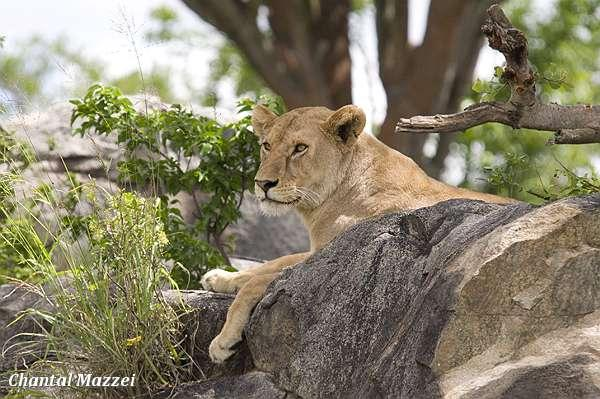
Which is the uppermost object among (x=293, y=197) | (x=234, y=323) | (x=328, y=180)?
(x=328, y=180)

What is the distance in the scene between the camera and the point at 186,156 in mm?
6617

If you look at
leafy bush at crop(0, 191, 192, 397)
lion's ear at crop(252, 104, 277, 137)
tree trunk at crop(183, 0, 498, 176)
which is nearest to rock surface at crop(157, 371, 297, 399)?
leafy bush at crop(0, 191, 192, 397)

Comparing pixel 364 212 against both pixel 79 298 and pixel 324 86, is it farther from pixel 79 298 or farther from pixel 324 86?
pixel 324 86

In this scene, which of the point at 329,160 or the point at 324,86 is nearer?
the point at 329,160

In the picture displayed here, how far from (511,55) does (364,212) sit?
1327mm

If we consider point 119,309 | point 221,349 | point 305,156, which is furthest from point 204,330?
point 305,156

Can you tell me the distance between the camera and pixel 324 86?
1238cm

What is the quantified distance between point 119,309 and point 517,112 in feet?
5.70

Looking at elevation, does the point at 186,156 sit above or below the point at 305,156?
below

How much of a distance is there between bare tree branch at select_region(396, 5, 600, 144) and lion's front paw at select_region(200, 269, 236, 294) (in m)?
1.45

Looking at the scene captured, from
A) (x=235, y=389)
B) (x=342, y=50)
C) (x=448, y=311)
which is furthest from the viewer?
(x=342, y=50)

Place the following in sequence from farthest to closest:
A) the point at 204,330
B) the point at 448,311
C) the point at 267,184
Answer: the point at 267,184
the point at 204,330
the point at 448,311

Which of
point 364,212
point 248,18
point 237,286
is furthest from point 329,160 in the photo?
point 248,18

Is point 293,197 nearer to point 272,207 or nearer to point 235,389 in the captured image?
point 272,207
